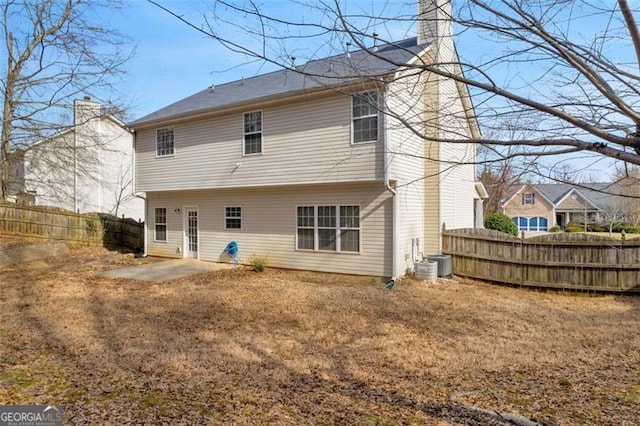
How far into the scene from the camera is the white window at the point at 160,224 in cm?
1556

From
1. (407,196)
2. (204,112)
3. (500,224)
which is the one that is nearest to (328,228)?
(407,196)

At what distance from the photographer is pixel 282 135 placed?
1163 centimetres

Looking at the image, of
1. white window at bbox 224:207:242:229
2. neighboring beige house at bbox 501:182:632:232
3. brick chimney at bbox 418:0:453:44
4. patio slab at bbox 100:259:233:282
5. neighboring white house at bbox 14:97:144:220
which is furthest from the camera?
neighboring beige house at bbox 501:182:632:232

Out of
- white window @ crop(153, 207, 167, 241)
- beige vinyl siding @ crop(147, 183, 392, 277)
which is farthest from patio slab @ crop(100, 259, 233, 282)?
white window @ crop(153, 207, 167, 241)

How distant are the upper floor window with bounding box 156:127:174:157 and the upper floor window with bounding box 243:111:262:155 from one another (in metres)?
3.56

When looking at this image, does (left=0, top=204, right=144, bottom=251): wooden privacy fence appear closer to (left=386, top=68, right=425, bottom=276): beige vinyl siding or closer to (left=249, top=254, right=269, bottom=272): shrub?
(left=249, top=254, right=269, bottom=272): shrub

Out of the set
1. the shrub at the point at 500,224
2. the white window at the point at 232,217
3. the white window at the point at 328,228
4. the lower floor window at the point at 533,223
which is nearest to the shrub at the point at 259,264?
the white window at the point at 328,228

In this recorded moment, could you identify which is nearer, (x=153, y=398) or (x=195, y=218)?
(x=153, y=398)

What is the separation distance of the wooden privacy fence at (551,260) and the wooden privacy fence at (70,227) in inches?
551

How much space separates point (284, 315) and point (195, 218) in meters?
8.56

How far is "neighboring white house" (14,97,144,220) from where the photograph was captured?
17.4 metres

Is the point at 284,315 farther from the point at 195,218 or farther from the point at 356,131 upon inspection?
the point at 195,218

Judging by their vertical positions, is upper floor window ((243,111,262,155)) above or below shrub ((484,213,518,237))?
above

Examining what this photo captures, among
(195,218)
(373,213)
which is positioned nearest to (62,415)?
(373,213)
